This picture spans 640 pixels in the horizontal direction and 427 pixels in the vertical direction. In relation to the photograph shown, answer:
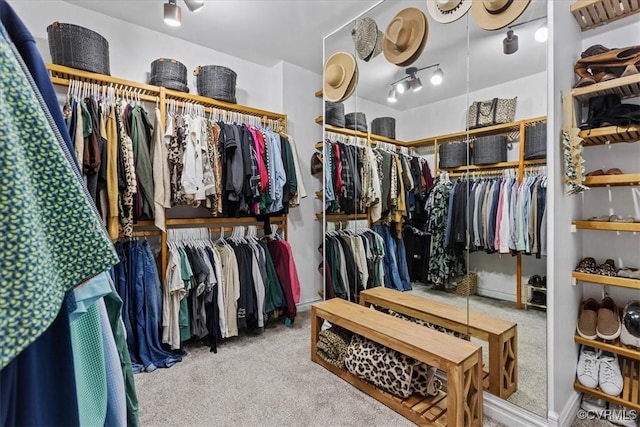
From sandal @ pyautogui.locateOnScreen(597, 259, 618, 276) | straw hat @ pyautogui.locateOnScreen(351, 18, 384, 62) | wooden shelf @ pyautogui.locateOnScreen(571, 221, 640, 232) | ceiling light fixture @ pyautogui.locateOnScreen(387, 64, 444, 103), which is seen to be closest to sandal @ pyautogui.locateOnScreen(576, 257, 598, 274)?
sandal @ pyautogui.locateOnScreen(597, 259, 618, 276)

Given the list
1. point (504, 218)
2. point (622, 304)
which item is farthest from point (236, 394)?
point (622, 304)

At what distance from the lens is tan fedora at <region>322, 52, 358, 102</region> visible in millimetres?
2705

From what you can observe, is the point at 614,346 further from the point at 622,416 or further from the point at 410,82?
the point at 410,82

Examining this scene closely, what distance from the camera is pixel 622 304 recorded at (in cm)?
177

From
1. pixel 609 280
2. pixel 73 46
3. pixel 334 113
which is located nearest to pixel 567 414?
pixel 609 280

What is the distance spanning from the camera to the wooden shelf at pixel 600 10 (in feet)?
5.09

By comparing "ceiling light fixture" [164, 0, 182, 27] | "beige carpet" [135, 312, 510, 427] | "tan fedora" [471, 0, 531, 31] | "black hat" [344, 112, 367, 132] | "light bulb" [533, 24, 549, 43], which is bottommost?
"beige carpet" [135, 312, 510, 427]

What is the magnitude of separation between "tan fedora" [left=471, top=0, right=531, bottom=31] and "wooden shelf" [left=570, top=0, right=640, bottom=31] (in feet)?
0.98

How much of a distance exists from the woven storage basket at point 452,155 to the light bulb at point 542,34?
0.61 m

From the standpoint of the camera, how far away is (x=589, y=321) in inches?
67.8

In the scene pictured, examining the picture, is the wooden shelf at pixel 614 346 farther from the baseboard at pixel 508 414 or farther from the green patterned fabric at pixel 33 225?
the green patterned fabric at pixel 33 225

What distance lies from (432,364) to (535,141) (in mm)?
1294

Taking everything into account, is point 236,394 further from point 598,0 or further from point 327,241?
point 598,0

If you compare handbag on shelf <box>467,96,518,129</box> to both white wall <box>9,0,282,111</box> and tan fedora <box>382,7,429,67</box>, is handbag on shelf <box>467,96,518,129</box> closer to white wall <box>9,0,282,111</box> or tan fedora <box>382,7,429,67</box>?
tan fedora <box>382,7,429,67</box>
